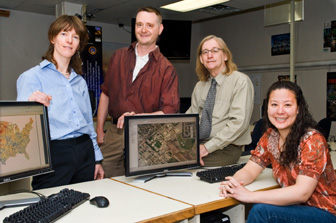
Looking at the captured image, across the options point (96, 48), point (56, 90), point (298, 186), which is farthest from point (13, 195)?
point (96, 48)

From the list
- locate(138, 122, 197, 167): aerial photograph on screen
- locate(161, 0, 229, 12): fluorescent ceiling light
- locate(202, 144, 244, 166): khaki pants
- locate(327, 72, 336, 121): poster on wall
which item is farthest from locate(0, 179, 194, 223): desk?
locate(327, 72, 336, 121): poster on wall

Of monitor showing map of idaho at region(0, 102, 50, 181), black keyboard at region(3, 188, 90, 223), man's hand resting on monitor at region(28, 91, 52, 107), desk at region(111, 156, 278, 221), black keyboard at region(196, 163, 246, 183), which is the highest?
man's hand resting on monitor at region(28, 91, 52, 107)

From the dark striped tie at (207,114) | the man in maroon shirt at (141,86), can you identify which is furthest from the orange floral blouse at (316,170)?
the man in maroon shirt at (141,86)

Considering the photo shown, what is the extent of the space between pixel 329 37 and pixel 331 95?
0.90 m

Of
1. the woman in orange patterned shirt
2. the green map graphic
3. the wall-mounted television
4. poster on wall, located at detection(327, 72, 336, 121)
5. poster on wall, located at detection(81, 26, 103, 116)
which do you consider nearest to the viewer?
the green map graphic

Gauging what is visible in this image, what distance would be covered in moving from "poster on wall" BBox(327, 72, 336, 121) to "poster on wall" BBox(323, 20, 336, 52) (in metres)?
0.39

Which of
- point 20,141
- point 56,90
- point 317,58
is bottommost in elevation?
point 20,141

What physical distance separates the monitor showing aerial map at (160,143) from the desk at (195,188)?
0.27ft

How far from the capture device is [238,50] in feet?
22.5

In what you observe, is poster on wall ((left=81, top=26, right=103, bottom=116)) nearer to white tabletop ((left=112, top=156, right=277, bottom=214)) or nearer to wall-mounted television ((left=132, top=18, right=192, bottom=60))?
wall-mounted television ((left=132, top=18, right=192, bottom=60))

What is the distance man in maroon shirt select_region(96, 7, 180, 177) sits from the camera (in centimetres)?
224

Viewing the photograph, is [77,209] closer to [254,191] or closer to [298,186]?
[254,191]

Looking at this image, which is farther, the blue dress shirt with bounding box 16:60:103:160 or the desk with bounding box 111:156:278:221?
the blue dress shirt with bounding box 16:60:103:160

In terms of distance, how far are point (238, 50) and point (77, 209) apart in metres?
5.92
